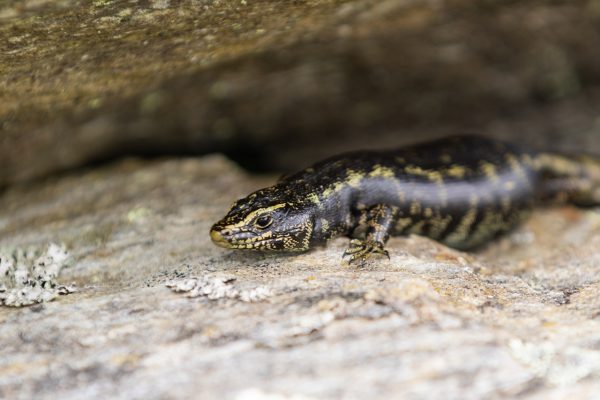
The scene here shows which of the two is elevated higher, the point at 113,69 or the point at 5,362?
the point at 113,69

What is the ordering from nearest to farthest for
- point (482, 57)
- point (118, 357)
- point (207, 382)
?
point (207, 382), point (118, 357), point (482, 57)

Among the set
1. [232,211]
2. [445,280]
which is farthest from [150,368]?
[445,280]

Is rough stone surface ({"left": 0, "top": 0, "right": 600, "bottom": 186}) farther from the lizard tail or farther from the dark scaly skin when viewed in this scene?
the dark scaly skin

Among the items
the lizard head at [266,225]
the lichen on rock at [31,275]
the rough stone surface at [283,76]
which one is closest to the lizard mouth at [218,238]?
the lizard head at [266,225]

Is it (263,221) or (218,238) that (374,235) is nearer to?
(263,221)

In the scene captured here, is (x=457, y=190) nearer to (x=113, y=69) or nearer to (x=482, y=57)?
(x=482, y=57)

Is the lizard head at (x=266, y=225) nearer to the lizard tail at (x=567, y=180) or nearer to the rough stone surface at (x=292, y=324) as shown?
the rough stone surface at (x=292, y=324)
